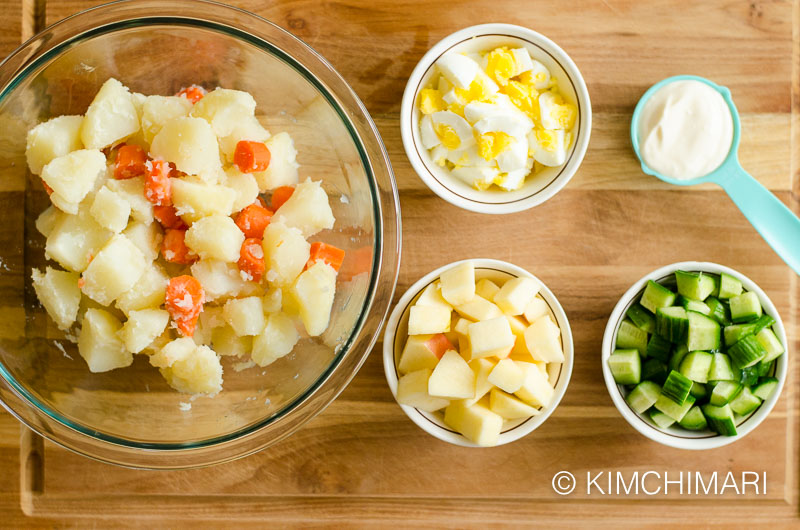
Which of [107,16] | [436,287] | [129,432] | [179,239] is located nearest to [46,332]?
[129,432]

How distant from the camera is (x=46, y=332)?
145cm

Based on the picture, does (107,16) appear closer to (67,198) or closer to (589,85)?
(67,198)

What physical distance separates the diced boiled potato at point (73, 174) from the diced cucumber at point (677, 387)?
4.24 ft

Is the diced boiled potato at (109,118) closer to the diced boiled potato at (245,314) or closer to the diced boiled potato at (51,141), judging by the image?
the diced boiled potato at (51,141)

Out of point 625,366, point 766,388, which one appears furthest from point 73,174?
point 766,388

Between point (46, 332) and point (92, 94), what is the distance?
0.52 meters

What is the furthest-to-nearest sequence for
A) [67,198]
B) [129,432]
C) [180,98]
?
[129,432], [180,98], [67,198]

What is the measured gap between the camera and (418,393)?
1.51 m

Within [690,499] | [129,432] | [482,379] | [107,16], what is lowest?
[690,499]

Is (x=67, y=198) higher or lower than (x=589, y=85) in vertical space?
lower

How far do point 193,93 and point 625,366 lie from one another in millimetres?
1143

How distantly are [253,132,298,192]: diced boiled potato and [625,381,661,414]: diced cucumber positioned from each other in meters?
0.93

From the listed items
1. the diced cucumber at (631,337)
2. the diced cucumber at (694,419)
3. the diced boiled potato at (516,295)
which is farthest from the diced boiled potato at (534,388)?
the diced cucumber at (694,419)

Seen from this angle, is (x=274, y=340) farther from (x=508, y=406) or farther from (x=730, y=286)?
(x=730, y=286)
